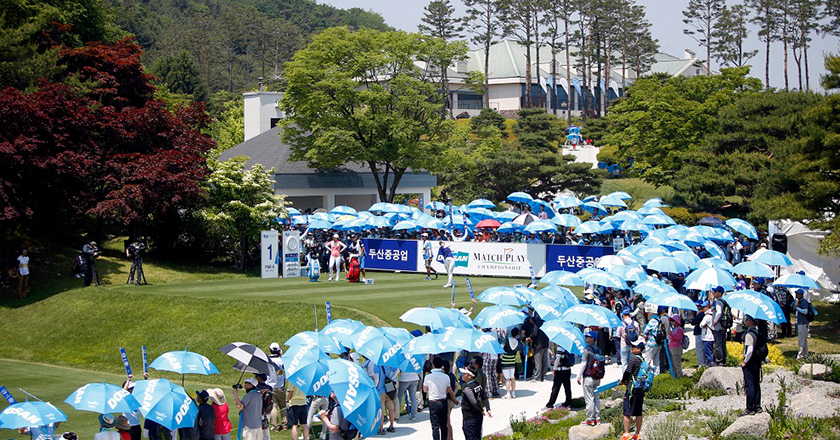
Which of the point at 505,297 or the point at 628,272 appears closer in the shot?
the point at 505,297

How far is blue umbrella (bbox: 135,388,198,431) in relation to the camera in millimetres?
11500

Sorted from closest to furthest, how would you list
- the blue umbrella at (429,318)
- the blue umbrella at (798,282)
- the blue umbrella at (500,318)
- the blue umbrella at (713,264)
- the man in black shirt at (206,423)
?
the man in black shirt at (206,423)
the blue umbrella at (429,318)
the blue umbrella at (500,318)
the blue umbrella at (798,282)
the blue umbrella at (713,264)

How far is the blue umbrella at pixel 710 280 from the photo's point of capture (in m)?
20.1

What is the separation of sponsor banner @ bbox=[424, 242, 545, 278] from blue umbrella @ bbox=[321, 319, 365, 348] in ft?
56.0

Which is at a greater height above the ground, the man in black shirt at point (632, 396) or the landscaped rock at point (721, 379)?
the man in black shirt at point (632, 396)

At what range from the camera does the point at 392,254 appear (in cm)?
3456

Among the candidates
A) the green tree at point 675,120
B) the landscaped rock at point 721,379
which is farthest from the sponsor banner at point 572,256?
→ the green tree at point 675,120

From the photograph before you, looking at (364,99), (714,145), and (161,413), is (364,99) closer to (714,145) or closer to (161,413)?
(714,145)

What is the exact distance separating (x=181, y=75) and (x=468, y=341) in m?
84.5

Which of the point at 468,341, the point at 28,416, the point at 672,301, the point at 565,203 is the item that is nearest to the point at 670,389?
the point at 672,301

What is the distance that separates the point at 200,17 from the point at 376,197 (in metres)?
101

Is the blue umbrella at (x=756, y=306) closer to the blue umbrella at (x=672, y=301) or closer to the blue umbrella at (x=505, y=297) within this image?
the blue umbrella at (x=672, y=301)

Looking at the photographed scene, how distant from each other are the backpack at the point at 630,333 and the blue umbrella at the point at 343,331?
642 cm

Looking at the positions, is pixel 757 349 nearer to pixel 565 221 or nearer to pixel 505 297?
pixel 505 297
